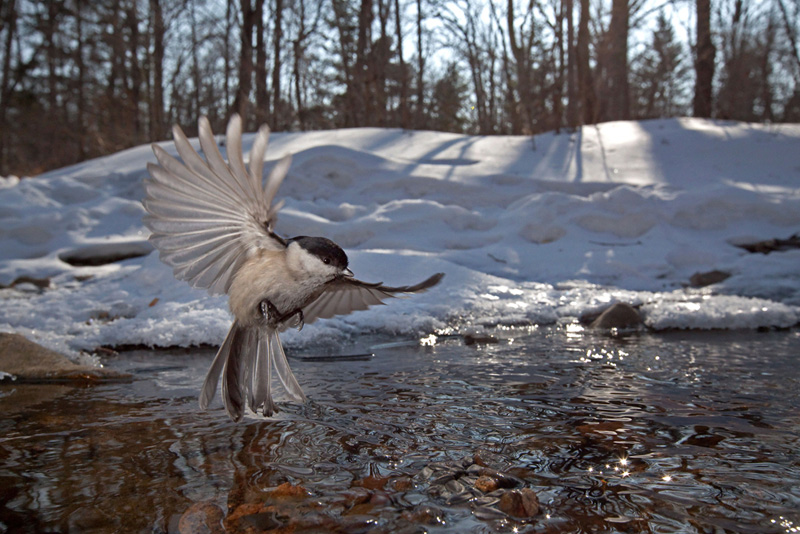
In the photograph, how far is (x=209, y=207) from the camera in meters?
2.38

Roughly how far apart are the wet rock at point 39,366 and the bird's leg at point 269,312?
1.18m

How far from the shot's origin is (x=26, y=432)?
2350mm

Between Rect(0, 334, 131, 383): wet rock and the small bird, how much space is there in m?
1.01

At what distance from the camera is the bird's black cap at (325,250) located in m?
2.31

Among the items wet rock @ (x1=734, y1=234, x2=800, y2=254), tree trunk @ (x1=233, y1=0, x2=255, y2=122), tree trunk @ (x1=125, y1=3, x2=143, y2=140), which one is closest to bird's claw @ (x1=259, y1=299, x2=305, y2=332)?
wet rock @ (x1=734, y1=234, x2=800, y2=254)

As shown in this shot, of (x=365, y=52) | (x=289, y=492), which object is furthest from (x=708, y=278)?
(x=365, y=52)

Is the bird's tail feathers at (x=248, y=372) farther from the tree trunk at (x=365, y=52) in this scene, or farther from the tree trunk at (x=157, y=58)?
the tree trunk at (x=157, y=58)

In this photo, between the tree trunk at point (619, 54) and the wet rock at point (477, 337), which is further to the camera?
the tree trunk at point (619, 54)

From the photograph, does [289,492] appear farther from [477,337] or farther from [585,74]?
[585,74]

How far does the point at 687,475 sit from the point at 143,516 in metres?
1.70

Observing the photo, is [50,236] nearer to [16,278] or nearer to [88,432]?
[16,278]

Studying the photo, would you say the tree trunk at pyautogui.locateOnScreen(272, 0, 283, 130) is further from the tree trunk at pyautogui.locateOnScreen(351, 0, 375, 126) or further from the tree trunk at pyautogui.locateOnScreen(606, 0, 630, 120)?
the tree trunk at pyautogui.locateOnScreen(606, 0, 630, 120)

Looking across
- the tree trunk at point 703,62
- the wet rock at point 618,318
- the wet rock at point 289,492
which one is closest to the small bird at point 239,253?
the wet rock at point 289,492

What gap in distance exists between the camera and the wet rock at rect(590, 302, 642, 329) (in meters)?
4.64
